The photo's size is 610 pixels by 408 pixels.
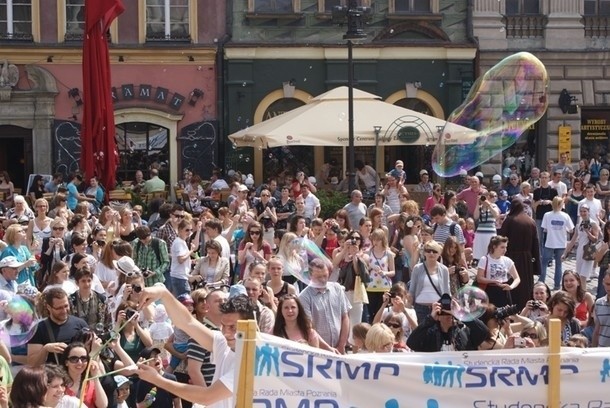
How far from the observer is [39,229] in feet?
48.2

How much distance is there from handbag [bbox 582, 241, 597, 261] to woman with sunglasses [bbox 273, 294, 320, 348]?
7675 millimetres

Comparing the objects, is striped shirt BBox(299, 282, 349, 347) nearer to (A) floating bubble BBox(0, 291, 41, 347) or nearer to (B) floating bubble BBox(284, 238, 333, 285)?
(B) floating bubble BBox(284, 238, 333, 285)

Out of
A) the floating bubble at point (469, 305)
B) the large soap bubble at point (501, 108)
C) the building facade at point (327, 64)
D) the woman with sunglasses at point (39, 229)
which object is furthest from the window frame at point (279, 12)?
the floating bubble at point (469, 305)

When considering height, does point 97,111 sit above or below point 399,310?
above

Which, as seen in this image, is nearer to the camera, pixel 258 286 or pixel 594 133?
pixel 258 286

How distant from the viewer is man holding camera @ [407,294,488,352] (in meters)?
9.44

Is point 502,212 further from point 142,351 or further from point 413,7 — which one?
point 142,351

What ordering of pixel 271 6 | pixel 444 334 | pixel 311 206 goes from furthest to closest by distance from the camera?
pixel 271 6 → pixel 311 206 → pixel 444 334

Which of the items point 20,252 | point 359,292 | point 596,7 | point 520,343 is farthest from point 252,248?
point 596,7

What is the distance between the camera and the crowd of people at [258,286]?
796cm

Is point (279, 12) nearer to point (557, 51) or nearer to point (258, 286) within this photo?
point (557, 51)

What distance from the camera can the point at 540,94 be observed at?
669 inches

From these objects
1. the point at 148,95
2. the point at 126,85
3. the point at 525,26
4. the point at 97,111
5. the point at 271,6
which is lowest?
the point at 97,111

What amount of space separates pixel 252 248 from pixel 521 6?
16624 mm
